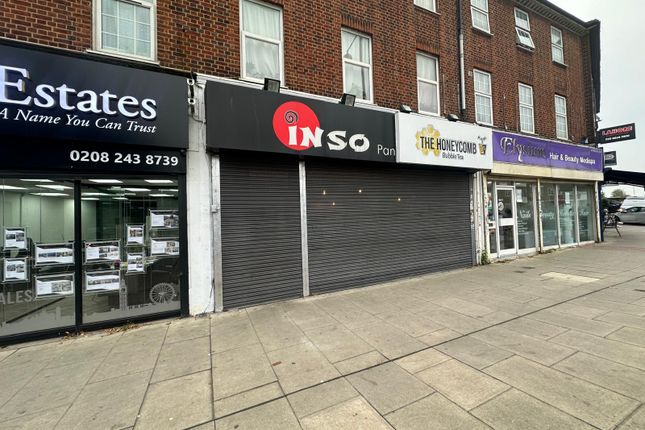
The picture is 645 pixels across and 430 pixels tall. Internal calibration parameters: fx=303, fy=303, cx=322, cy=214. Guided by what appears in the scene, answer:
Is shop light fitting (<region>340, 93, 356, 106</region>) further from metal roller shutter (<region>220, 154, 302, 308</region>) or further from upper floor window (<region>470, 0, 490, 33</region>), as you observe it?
upper floor window (<region>470, 0, 490, 33</region>)

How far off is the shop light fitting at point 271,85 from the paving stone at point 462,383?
17.4 feet

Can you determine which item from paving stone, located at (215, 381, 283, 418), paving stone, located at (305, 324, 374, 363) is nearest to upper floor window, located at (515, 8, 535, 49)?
paving stone, located at (305, 324, 374, 363)

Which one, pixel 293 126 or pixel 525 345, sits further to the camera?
pixel 293 126

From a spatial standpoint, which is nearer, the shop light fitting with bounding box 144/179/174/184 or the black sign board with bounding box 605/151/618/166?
the shop light fitting with bounding box 144/179/174/184

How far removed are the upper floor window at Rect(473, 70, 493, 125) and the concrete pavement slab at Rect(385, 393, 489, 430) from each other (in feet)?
30.2

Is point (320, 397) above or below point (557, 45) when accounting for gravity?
below

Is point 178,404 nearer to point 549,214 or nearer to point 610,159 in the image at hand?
point 549,214

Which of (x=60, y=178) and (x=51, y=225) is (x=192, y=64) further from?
(x=51, y=225)

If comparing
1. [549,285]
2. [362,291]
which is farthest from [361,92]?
[549,285]

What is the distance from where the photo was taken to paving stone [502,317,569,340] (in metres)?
4.07

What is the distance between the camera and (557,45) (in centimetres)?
1261

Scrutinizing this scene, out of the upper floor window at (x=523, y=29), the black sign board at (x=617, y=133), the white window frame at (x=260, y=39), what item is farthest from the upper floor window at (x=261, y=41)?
the black sign board at (x=617, y=133)

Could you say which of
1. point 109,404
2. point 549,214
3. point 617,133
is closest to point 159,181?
point 109,404

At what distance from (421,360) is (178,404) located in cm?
258
